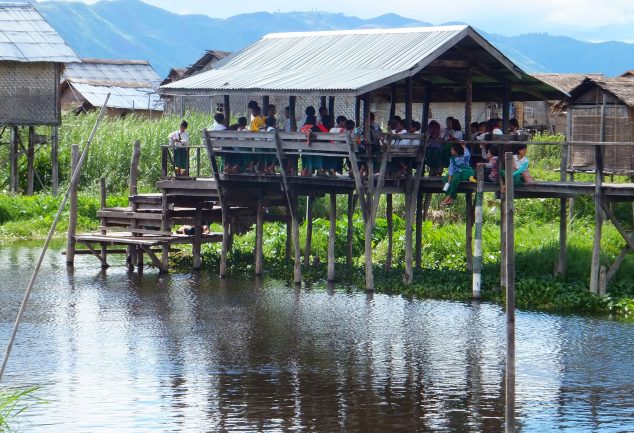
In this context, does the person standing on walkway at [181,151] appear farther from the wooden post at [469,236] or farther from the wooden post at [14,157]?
the wooden post at [14,157]

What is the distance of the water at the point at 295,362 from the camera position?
13.6 metres

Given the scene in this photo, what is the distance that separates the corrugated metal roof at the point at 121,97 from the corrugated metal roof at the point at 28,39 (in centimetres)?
1242

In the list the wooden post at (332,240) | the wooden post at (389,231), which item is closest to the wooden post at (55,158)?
the wooden post at (389,231)

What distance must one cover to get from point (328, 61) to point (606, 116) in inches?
345

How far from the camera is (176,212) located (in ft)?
81.5

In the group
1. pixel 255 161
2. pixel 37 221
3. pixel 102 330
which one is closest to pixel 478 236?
pixel 255 161

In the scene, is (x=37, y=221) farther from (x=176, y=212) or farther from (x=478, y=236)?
(x=478, y=236)

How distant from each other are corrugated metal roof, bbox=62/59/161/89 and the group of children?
31.6m

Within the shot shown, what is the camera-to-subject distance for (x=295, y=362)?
16.5 metres

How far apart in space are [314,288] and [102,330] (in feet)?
17.5

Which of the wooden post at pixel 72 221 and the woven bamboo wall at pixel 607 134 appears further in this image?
the woven bamboo wall at pixel 607 134

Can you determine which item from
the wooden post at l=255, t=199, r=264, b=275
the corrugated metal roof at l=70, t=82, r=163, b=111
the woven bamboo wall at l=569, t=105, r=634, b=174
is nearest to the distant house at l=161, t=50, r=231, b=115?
the corrugated metal roof at l=70, t=82, r=163, b=111

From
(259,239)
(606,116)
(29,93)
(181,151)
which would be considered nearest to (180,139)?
(181,151)

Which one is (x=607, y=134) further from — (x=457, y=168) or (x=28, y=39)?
(x=28, y=39)
